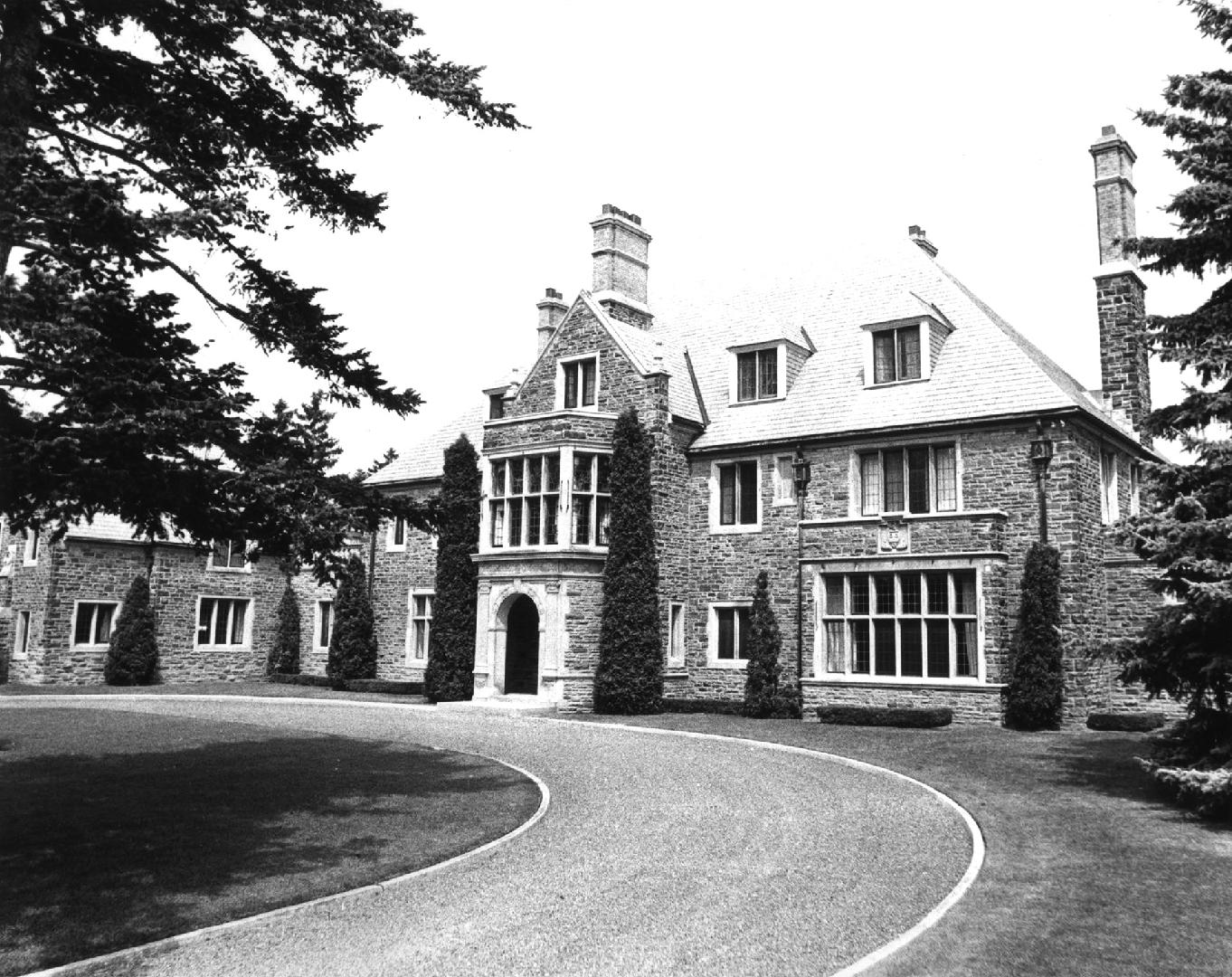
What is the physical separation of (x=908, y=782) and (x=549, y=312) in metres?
25.7

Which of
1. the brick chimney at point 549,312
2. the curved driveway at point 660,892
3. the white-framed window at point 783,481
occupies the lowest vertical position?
the curved driveway at point 660,892

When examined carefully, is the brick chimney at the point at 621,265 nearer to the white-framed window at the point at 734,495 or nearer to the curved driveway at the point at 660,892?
the white-framed window at the point at 734,495

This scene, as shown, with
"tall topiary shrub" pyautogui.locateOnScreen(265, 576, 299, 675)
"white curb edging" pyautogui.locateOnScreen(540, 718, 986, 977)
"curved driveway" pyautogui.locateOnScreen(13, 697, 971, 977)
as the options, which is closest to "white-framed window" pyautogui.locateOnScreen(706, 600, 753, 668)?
"white curb edging" pyautogui.locateOnScreen(540, 718, 986, 977)

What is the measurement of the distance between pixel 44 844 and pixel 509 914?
5315 mm

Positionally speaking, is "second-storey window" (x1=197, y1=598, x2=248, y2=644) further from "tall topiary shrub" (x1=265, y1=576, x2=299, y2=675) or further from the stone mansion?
the stone mansion

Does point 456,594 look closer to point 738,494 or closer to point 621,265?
point 738,494

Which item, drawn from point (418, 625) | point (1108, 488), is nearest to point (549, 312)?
point (418, 625)

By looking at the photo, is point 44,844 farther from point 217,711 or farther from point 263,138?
point 217,711

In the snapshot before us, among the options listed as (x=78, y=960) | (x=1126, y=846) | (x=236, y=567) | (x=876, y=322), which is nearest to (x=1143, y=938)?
(x=1126, y=846)

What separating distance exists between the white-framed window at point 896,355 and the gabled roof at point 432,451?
45.7 feet

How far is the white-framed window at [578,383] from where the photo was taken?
2881 centimetres

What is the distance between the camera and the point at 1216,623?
480 inches

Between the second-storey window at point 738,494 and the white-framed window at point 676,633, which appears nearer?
the white-framed window at point 676,633

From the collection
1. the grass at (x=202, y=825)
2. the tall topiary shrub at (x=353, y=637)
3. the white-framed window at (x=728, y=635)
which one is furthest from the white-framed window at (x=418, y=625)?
the grass at (x=202, y=825)
